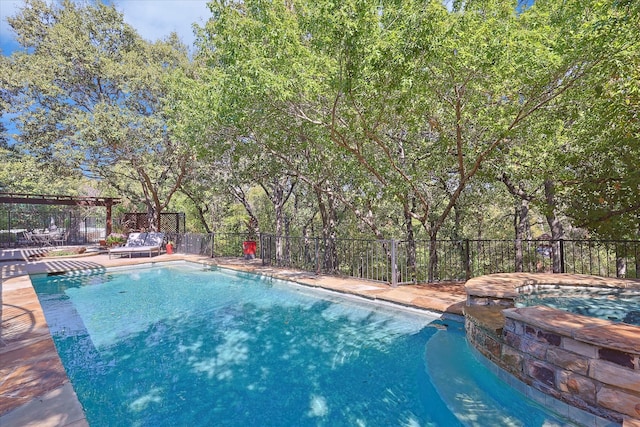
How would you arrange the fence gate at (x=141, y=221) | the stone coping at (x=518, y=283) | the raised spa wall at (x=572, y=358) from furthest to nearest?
1. the fence gate at (x=141, y=221)
2. the stone coping at (x=518, y=283)
3. the raised spa wall at (x=572, y=358)

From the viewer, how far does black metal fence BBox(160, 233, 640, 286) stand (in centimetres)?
725

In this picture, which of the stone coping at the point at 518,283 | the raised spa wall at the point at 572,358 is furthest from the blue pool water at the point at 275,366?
the stone coping at the point at 518,283

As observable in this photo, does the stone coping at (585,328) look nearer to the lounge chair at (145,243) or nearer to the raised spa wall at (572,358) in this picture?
the raised spa wall at (572,358)

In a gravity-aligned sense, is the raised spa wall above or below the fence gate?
below

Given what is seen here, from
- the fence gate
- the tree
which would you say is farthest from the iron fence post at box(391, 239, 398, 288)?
the fence gate

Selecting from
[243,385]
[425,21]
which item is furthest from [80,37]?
[243,385]

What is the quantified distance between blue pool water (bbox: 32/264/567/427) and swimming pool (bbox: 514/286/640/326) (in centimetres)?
114

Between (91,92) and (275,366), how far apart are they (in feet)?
51.8

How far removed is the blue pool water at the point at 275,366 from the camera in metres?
2.86

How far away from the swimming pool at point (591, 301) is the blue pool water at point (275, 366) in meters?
1.14

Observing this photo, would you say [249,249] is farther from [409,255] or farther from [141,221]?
[141,221]

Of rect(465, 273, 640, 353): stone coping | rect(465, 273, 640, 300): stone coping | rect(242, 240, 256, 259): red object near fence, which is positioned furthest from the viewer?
rect(242, 240, 256, 259): red object near fence

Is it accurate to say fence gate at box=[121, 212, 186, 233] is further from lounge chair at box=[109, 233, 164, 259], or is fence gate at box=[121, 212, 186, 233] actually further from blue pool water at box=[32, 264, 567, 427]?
blue pool water at box=[32, 264, 567, 427]

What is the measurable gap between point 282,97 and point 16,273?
31.3 ft
